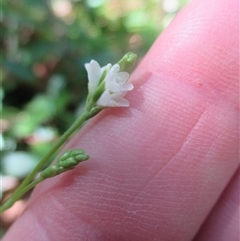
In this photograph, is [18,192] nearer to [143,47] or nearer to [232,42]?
[232,42]

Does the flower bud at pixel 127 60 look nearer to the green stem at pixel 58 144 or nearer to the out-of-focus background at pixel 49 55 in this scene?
the green stem at pixel 58 144

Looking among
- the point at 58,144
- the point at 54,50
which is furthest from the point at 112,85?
the point at 54,50

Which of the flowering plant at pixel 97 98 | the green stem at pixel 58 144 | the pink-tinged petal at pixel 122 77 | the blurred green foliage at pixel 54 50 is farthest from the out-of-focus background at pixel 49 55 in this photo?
the pink-tinged petal at pixel 122 77

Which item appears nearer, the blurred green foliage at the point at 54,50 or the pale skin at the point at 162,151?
the pale skin at the point at 162,151

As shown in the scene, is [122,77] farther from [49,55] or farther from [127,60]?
[49,55]

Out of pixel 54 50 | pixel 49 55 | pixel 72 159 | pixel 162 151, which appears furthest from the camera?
pixel 49 55

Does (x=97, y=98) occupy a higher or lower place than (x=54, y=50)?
lower

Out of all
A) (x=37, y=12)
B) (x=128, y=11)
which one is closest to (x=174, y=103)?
(x=37, y=12)
